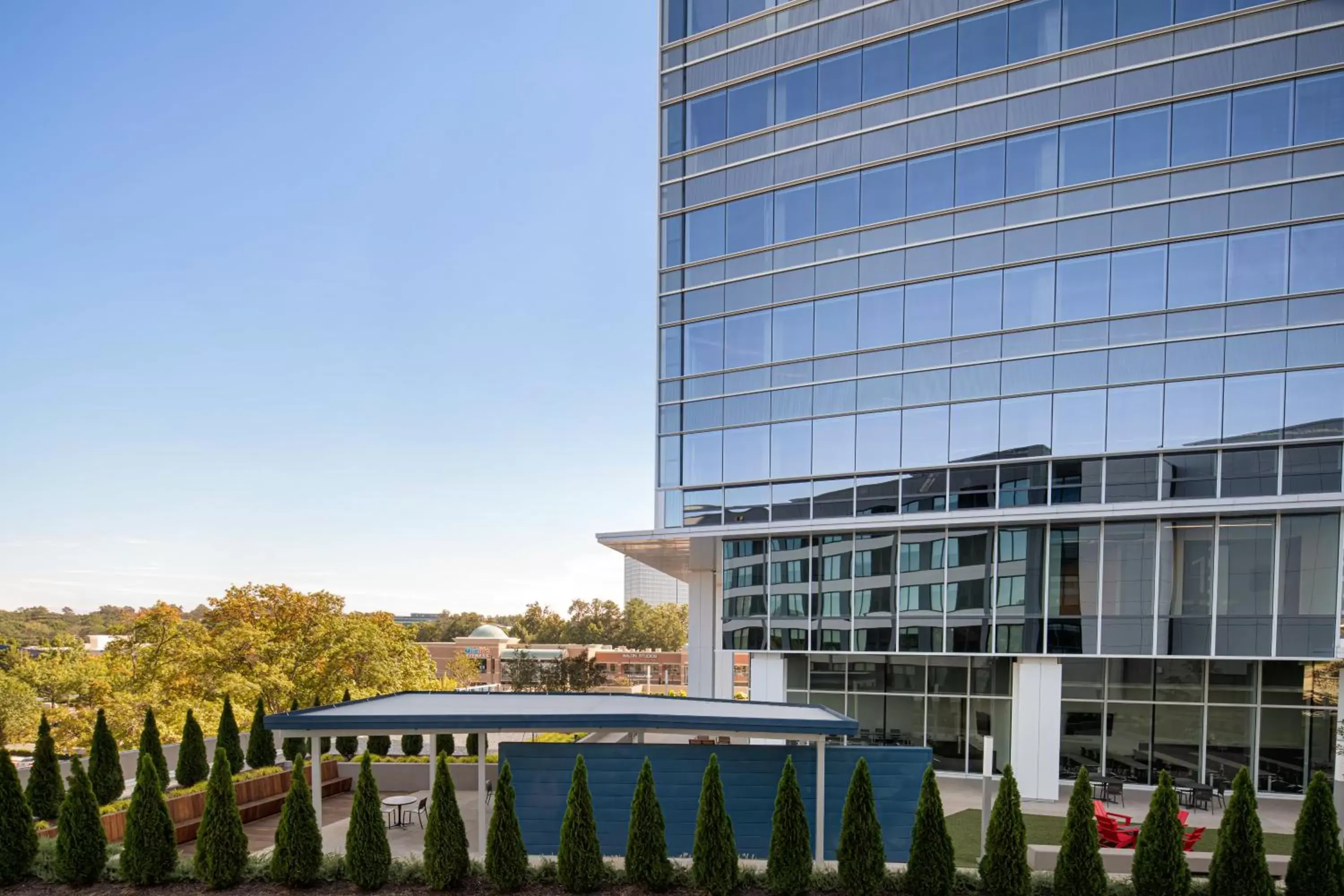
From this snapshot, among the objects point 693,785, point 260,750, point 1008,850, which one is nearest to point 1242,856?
point 1008,850

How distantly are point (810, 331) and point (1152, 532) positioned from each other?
1059cm

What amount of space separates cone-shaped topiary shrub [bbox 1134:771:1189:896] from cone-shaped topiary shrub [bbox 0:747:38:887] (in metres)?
15.7

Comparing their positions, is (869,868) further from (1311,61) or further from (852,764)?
(1311,61)

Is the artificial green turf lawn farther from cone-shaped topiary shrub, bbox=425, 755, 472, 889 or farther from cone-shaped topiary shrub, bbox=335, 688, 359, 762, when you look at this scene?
cone-shaped topiary shrub, bbox=335, 688, 359, 762

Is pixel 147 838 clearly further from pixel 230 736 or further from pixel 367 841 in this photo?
pixel 230 736

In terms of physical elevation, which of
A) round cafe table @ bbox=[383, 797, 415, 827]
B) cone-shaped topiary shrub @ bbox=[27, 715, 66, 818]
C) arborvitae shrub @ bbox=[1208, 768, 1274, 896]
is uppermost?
arborvitae shrub @ bbox=[1208, 768, 1274, 896]

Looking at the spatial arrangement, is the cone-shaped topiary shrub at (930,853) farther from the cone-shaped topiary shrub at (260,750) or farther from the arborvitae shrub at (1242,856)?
the cone-shaped topiary shrub at (260,750)

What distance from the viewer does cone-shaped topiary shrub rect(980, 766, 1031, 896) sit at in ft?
38.1

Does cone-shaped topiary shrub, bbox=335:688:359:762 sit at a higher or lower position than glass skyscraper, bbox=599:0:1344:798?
lower

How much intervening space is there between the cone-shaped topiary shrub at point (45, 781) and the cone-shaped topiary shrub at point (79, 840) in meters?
4.18

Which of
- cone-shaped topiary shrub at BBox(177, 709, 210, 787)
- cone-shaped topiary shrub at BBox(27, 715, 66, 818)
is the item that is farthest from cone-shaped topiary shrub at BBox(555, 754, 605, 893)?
cone-shaped topiary shrub at BBox(177, 709, 210, 787)

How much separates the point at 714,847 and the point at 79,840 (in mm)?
9524

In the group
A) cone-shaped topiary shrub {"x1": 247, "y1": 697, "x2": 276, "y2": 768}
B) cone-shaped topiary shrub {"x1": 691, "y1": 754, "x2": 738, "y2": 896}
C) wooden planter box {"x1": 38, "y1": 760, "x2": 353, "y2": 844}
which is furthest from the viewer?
cone-shaped topiary shrub {"x1": 247, "y1": 697, "x2": 276, "y2": 768}

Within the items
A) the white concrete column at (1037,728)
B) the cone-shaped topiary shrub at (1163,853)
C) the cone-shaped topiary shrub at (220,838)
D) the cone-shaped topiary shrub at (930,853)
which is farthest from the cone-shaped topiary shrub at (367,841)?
the white concrete column at (1037,728)
